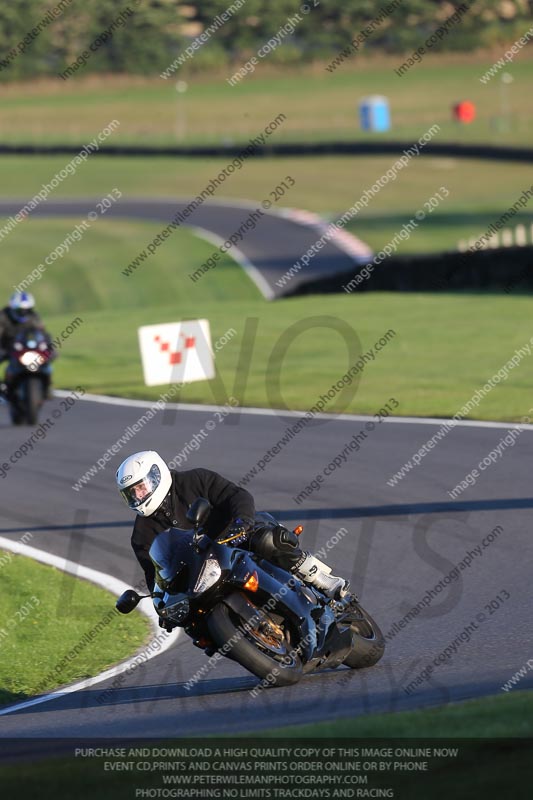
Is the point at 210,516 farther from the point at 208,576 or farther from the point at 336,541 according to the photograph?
the point at 336,541

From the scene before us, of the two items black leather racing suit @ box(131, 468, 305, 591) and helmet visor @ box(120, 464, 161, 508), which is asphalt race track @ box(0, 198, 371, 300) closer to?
black leather racing suit @ box(131, 468, 305, 591)

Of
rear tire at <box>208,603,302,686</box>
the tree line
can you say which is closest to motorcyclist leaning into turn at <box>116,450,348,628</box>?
rear tire at <box>208,603,302,686</box>

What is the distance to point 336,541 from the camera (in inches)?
445

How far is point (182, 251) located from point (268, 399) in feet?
76.7

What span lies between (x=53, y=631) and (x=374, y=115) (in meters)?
70.8

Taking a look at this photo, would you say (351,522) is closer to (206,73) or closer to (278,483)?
(278,483)

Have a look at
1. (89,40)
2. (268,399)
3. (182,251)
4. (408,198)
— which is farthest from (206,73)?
(268,399)

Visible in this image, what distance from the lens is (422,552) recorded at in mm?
10680

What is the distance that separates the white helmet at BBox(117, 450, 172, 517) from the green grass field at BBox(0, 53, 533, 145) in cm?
6424

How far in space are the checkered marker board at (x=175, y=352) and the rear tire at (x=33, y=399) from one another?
1.54 m

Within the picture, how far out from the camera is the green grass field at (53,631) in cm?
919

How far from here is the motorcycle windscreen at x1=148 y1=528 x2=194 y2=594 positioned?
24.3ft

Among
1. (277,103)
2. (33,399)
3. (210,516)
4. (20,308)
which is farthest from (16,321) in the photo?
(277,103)
